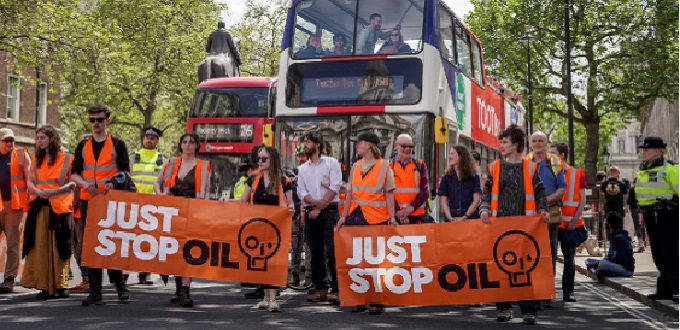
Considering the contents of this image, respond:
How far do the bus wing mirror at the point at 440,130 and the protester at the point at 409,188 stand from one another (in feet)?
15.5

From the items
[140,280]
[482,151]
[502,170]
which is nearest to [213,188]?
[482,151]

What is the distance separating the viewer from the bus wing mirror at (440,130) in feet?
52.6

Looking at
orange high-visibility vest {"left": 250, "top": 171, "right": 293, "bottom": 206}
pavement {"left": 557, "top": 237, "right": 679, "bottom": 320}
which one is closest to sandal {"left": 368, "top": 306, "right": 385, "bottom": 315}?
orange high-visibility vest {"left": 250, "top": 171, "right": 293, "bottom": 206}

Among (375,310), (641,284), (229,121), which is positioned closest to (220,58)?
(229,121)

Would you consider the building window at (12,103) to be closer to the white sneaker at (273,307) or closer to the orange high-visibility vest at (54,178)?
the orange high-visibility vest at (54,178)

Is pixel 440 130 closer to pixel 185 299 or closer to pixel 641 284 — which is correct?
pixel 641 284

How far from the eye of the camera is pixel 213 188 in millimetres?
27125

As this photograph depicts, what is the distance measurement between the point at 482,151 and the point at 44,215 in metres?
10.1

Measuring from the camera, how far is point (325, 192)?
36.6 feet

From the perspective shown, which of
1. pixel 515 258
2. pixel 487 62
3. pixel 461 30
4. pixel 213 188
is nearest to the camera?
pixel 515 258

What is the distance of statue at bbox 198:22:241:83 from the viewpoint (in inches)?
1222

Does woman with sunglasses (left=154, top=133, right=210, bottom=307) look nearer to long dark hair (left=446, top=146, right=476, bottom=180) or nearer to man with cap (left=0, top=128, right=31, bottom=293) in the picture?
man with cap (left=0, top=128, right=31, bottom=293)

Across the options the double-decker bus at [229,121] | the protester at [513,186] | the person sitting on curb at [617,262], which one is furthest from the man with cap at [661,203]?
the double-decker bus at [229,121]

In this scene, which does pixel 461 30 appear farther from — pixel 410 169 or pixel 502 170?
pixel 502 170
